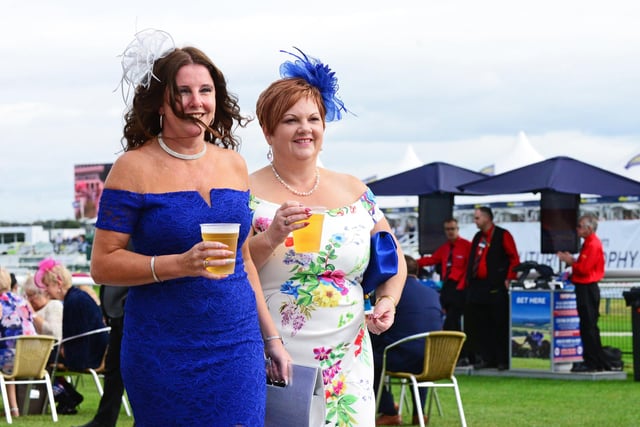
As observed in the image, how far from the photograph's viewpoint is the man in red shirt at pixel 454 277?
53.5 feet

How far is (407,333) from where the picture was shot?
1001cm

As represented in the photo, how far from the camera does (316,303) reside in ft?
13.0

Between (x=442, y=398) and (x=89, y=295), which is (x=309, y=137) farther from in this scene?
(x=442, y=398)

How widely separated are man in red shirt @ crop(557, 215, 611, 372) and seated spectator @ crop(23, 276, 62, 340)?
21.4 feet

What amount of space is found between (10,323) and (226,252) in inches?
340

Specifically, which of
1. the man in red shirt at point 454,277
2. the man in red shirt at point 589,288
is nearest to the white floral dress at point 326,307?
the man in red shirt at point 589,288

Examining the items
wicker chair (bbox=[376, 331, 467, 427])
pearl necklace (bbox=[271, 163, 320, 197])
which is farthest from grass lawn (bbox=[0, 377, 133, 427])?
pearl necklace (bbox=[271, 163, 320, 197])

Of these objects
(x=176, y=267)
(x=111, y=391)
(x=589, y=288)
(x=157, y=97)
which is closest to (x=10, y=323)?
(x=111, y=391)

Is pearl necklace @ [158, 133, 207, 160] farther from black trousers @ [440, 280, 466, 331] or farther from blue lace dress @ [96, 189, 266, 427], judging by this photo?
black trousers @ [440, 280, 466, 331]

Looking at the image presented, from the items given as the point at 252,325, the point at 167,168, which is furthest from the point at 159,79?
the point at 252,325

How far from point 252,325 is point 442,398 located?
991cm

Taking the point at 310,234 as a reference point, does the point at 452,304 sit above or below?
below

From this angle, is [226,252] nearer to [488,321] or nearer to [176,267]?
[176,267]

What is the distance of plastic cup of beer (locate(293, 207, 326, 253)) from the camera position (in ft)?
12.7
